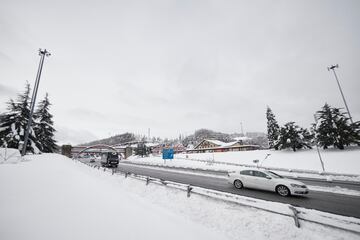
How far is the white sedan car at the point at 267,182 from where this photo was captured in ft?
31.5

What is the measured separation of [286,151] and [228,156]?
13.7 meters

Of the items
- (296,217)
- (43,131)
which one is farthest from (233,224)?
(43,131)

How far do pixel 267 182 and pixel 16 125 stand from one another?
121 ft

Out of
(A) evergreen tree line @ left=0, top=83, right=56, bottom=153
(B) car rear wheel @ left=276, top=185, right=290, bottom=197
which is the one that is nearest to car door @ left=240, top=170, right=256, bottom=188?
(B) car rear wheel @ left=276, top=185, right=290, bottom=197

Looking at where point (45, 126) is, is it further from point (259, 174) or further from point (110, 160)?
point (259, 174)

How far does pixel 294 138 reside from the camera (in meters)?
35.3

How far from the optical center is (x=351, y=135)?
28547mm

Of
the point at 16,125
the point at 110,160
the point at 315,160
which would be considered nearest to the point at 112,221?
the point at 110,160

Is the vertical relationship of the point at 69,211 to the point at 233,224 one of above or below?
above

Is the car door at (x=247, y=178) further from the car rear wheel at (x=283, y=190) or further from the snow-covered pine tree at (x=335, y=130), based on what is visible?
the snow-covered pine tree at (x=335, y=130)

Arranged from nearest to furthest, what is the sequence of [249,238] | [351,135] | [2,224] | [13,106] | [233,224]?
[2,224]
[249,238]
[233,224]
[13,106]
[351,135]

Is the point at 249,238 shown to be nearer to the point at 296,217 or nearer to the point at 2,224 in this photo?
the point at 296,217

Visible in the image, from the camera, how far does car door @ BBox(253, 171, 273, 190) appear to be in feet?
34.5

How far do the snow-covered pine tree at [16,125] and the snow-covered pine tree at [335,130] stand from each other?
53219mm
